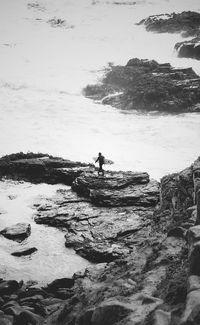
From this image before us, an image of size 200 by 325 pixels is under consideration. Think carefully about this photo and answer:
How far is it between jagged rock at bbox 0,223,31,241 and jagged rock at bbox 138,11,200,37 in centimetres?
6273

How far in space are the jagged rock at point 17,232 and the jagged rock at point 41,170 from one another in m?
6.11

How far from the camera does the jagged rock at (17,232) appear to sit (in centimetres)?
1386

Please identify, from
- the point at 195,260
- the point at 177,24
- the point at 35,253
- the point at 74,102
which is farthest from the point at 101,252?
the point at 177,24

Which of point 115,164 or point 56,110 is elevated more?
point 56,110

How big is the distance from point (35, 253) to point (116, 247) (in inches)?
126

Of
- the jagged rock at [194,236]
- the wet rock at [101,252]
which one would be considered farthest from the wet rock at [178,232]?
the wet rock at [101,252]

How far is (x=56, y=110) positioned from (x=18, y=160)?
2066 centimetres

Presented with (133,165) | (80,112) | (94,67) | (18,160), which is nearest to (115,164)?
(133,165)

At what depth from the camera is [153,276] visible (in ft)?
23.7

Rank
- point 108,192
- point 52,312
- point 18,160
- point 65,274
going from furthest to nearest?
point 18,160 → point 108,192 → point 65,274 → point 52,312

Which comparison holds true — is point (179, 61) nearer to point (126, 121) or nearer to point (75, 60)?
point (75, 60)

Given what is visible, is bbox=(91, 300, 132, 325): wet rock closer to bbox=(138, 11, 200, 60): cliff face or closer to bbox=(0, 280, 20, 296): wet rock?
bbox=(0, 280, 20, 296): wet rock

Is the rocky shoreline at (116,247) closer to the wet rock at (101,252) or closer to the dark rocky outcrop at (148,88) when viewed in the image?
the wet rock at (101,252)

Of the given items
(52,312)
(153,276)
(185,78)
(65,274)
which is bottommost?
(65,274)
